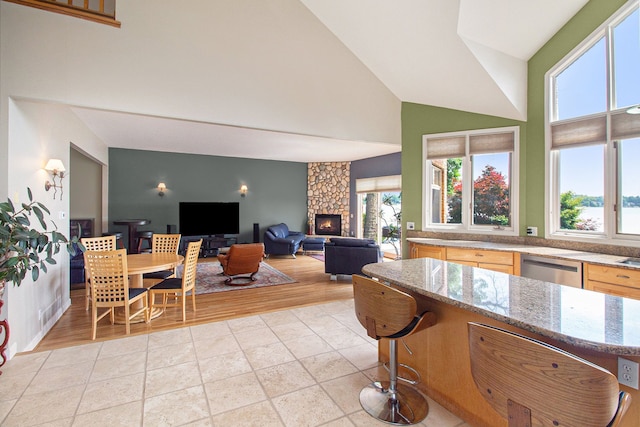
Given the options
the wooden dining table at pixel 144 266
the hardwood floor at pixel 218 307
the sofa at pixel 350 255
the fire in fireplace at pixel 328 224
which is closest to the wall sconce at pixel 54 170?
the wooden dining table at pixel 144 266

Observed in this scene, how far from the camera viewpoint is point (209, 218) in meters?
8.49

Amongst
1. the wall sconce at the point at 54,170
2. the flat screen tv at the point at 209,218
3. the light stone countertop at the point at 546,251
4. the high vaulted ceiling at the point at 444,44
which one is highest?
the high vaulted ceiling at the point at 444,44

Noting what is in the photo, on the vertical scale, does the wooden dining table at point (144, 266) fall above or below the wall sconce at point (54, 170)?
below

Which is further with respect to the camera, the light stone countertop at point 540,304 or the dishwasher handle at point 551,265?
the dishwasher handle at point 551,265

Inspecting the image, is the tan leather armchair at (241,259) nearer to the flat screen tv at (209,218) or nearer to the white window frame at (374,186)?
the flat screen tv at (209,218)

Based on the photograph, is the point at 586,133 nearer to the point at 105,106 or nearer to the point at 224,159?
the point at 105,106

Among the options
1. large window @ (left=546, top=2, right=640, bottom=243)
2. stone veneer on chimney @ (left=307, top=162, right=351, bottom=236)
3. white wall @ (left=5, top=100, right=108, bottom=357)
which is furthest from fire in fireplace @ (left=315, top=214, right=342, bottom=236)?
white wall @ (left=5, top=100, right=108, bottom=357)

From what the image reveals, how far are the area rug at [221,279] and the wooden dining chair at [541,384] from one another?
15.0 feet

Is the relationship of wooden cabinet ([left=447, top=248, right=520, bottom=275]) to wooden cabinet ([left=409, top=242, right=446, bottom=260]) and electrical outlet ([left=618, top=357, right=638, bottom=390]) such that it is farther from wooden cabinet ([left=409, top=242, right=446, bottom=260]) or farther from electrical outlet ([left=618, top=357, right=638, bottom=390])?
electrical outlet ([left=618, top=357, right=638, bottom=390])

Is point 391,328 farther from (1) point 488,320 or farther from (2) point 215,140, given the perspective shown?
(2) point 215,140

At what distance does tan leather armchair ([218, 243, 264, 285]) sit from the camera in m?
5.38

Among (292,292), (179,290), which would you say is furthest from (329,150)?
(179,290)

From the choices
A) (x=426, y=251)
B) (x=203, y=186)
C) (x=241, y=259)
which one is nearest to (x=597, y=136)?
(x=426, y=251)

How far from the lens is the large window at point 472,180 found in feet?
13.6
